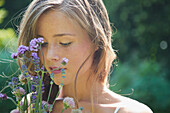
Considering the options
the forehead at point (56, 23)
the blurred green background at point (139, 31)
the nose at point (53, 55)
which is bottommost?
the blurred green background at point (139, 31)

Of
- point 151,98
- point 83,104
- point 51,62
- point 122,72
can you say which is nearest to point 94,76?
point 83,104

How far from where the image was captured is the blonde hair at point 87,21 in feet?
6.51

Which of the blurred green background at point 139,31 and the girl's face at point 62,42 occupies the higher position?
the girl's face at point 62,42

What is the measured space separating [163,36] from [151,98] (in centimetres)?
335

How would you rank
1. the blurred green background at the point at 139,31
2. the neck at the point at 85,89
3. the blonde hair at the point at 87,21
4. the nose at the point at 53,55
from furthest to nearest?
the blurred green background at the point at 139,31 < the neck at the point at 85,89 < the blonde hair at the point at 87,21 < the nose at the point at 53,55

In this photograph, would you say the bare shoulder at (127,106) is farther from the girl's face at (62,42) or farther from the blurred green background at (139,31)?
the blurred green background at (139,31)

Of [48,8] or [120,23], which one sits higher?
[48,8]

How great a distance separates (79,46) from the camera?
1956mm

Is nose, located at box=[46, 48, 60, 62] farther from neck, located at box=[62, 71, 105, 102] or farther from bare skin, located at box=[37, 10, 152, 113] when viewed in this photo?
neck, located at box=[62, 71, 105, 102]

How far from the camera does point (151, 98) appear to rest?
235 inches

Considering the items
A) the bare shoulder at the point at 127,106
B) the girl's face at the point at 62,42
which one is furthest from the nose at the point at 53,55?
the bare shoulder at the point at 127,106

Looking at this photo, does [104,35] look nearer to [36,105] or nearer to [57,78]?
[57,78]

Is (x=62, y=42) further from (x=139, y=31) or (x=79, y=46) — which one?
(x=139, y=31)

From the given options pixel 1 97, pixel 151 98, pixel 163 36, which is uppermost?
pixel 1 97
